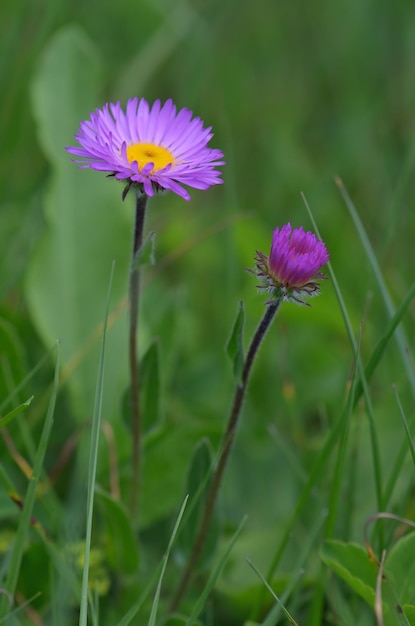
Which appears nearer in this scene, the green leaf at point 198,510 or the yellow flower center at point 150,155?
the yellow flower center at point 150,155

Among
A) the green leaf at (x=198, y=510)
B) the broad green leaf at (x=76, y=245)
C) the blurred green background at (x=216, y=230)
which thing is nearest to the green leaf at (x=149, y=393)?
the blurred green background at (x=216, y=230)

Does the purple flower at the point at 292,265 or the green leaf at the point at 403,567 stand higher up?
the purple flower at the point at 292,265

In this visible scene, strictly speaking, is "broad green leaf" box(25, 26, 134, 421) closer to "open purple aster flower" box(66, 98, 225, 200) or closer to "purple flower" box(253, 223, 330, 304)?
"open purple aster flower" box(66, 98, 225, 200)

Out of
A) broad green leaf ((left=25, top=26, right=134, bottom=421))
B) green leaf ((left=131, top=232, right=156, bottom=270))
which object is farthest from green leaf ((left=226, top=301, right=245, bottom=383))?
broad green leaf ((left=25, top=26, right=134, bottom=421))

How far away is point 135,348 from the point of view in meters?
1.39

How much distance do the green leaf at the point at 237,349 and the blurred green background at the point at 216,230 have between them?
0.27 m

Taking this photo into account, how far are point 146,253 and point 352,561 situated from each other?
0.58 m

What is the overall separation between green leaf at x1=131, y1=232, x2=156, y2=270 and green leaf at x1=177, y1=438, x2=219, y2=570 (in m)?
0.33

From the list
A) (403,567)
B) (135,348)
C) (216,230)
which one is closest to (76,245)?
(216,230)

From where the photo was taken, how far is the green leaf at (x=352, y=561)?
1.27 m

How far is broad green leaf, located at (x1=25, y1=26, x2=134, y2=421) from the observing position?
6.17 ft

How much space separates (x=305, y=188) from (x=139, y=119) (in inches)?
60.0

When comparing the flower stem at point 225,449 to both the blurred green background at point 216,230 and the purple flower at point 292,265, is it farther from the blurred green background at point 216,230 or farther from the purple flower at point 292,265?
the blurred green background at point 216,230

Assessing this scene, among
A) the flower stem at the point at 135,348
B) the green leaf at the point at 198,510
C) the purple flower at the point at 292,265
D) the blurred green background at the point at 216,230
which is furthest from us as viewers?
the blurred green background at the point at 216,230
